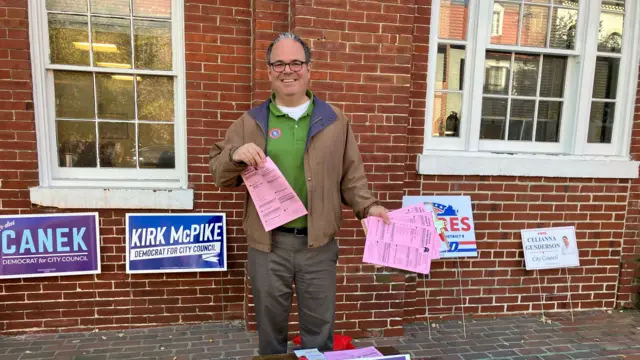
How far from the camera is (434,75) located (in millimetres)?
3730

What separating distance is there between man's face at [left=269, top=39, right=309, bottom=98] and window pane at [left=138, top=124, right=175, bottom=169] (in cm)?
189

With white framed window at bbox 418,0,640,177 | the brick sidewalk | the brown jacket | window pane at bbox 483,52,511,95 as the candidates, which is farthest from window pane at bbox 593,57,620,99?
the brown jacket

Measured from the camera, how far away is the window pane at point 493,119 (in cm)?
395

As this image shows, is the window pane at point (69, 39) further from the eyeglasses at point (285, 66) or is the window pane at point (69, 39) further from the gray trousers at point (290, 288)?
the gray trousers at point (290, 288)

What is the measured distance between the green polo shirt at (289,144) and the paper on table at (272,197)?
98 millimetres

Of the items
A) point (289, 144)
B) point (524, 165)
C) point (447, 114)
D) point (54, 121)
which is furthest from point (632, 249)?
point (54, 121)

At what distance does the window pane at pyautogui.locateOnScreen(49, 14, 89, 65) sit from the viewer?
339cm

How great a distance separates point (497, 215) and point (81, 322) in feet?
13.0

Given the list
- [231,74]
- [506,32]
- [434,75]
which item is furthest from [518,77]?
[231,74]

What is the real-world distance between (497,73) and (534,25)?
23.0 inches

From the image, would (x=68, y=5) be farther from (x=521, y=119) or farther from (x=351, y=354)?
(x=521, y=119)

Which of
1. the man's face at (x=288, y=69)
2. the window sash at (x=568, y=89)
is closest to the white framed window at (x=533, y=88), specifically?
the window sash at (x=568, y=89)

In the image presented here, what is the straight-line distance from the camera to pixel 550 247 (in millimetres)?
3961

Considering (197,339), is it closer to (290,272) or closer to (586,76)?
(290,272)
